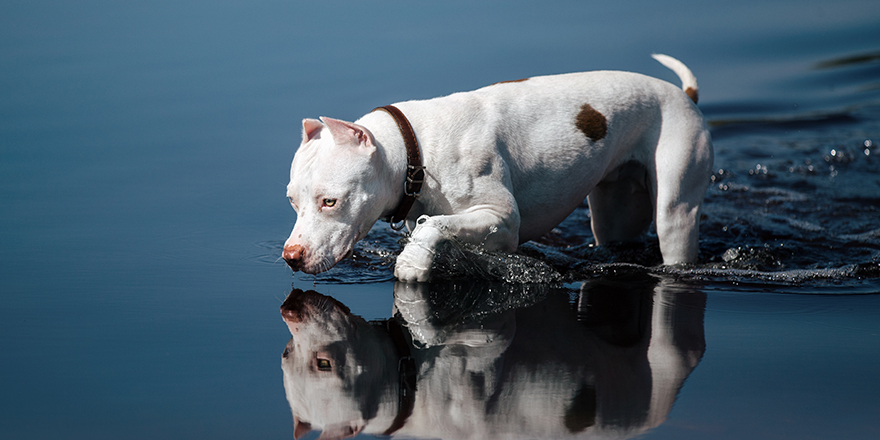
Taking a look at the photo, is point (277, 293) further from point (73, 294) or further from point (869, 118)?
point (869, 118)

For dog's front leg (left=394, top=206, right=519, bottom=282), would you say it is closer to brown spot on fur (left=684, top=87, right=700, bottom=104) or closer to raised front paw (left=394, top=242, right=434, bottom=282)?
raised front paw (left=394, top=242, right=434, bottom=282)

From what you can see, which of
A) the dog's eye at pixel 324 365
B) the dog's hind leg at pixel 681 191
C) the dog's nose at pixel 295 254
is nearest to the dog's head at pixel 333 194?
the dog's nose at pixel 295 254

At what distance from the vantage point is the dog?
14.1 ft

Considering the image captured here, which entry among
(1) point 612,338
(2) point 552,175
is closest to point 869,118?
(2) point 552,175

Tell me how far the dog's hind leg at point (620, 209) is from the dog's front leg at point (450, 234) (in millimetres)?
1457

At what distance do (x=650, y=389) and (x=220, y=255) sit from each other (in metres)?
3.10

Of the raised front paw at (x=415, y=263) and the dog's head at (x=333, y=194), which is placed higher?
→ the dog's head at (x=333, y=194)

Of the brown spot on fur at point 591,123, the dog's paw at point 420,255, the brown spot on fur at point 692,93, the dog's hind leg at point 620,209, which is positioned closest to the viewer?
the dog's paw at point 420,255

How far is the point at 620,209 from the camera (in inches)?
245

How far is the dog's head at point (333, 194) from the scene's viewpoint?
13.9 ft

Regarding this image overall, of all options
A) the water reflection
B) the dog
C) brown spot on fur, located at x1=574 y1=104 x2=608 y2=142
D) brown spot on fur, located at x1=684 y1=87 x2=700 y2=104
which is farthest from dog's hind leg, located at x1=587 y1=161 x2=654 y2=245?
the water reflection

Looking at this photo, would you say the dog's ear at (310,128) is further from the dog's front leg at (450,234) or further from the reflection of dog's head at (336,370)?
the reflection of dog's head at (336,370)

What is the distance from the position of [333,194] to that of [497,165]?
1.04 metres

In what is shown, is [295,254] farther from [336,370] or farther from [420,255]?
[336,370]
